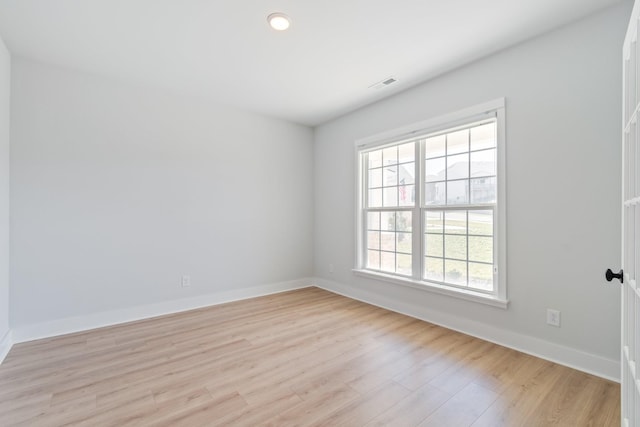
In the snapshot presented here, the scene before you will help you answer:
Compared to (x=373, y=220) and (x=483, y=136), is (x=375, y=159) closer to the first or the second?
(x=373, y=220)

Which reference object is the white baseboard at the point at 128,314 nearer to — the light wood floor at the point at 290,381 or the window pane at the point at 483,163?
the light wood floor at the point at 290,381

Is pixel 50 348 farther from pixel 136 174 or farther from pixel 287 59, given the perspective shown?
pixel 287 59

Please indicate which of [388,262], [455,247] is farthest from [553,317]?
[388,262]

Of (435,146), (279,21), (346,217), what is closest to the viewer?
(279,21)

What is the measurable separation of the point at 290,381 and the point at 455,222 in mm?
2259

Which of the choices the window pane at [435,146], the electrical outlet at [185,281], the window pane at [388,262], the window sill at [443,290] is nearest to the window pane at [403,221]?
the window pane at [388,262]

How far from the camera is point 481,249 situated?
291 cm

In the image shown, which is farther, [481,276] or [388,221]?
[388,221]

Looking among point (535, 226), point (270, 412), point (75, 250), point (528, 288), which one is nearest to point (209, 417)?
point (270, 412)

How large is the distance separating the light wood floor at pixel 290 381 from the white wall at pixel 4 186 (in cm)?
40

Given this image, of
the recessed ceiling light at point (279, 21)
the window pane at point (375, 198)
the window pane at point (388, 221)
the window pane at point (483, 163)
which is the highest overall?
the recessed ceiling light at point (279, 21)

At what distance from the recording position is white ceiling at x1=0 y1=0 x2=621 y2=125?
2.14 metres

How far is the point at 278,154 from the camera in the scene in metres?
4.62

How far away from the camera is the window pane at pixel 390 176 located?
3831 millimetres
